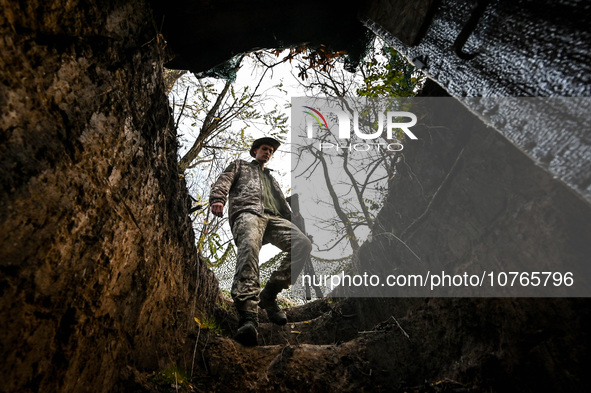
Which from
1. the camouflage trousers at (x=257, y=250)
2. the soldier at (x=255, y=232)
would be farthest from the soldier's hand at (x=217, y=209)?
the camouflage trousers at (x=257, y=250)

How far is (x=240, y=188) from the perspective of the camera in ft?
12.1

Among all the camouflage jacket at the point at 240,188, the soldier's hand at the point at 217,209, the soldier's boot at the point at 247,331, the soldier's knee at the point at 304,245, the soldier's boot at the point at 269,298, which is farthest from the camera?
the soldier's knee at the point at 304,245

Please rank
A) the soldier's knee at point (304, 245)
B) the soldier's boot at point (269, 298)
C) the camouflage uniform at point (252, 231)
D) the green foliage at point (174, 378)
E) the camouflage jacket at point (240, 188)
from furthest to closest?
the soldier's knee at point (304, 245) < the camouflage jacket at point (240, 188) < the soldier's boot at point (269, 298) < the camouflage uniform at point (252, 231) < the green foliage at point (174, 378)

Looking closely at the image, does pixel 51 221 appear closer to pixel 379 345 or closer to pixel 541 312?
pixel 541 312

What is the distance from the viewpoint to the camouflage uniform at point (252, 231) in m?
2.93

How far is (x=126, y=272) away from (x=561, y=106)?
2.01 m

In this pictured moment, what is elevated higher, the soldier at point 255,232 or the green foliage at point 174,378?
the soldier at point 255,232

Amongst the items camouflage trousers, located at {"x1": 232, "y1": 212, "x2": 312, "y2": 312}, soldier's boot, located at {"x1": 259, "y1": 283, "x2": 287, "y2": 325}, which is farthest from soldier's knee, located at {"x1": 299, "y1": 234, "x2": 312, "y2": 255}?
soldier's boot, located at {"x1": 259, "y1": 283, "x2": 287, "y2": 325}

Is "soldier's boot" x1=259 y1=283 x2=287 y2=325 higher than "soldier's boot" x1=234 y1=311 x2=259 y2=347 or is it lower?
higher

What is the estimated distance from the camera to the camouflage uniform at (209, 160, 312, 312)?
293 centimetres

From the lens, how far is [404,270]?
304 cm

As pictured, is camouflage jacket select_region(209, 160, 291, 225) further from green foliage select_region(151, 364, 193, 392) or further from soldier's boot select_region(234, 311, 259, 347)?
green foliage select_region(151, 364, 193, 392)

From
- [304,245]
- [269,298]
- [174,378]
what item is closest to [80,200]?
[174,378]

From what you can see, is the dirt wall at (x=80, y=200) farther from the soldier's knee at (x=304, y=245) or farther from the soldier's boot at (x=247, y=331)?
the soldier's knee at (x=304, y=245)
